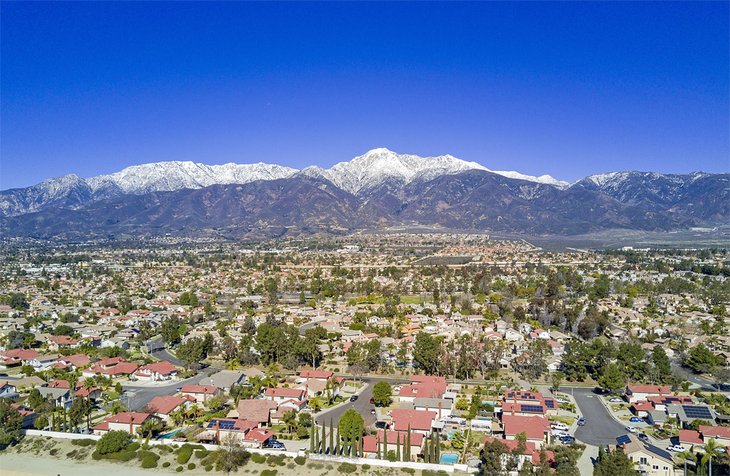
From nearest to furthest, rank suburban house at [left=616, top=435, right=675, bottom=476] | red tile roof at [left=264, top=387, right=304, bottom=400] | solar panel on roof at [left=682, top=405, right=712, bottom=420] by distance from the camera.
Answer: suburban house at [left=616, top=435, right=675, bottom=476] → solar panel on roof at [left=682, top=405, right=712, bottom=420] → red tile roof at [left=264, top=387, right=304, bottom=400]

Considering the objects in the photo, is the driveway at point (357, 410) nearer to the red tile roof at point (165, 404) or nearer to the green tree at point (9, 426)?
the red tile roof at point (165, 404)

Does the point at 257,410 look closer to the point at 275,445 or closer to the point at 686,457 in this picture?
the point at 275,445

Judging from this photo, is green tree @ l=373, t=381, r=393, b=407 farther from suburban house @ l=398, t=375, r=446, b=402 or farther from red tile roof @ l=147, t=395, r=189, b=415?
red tile roof @ l=147, t=395, r=189, b=415

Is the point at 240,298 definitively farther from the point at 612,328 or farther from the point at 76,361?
the point at 612,328

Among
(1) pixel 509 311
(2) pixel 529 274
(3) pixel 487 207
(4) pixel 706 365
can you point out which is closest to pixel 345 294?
(1) pixel 509 311

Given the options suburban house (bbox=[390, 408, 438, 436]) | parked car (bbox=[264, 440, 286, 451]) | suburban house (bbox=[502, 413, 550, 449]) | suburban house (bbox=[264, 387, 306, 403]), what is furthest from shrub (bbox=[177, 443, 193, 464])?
suburban house (bbox=[502, 413, 550, 449])
